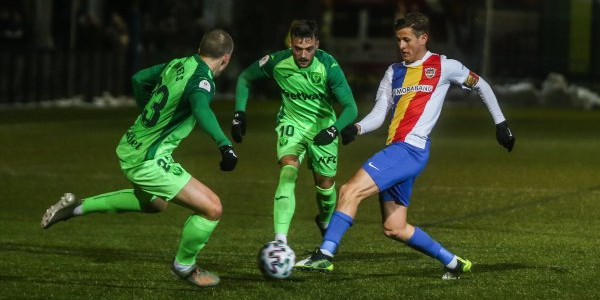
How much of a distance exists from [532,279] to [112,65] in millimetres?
22536

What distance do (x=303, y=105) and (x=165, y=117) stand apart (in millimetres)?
1997

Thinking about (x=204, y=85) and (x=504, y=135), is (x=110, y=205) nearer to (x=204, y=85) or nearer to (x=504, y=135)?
(x=204, y=85)

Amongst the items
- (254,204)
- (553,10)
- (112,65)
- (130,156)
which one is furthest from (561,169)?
(553,10)

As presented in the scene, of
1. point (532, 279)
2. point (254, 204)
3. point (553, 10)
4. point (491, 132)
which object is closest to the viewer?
point (532, 279)

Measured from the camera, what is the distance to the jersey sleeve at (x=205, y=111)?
8.50 metres

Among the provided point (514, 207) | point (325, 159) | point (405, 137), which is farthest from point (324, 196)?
point (514, 207)

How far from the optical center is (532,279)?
9312 millimetres

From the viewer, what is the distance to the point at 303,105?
35.0 feet

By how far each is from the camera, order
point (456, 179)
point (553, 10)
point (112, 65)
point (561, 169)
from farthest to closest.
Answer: point (553, 10) < point (112, 65) < point (561, 169) < point (456, 179)

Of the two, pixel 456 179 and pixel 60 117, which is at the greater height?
pixel 456 179

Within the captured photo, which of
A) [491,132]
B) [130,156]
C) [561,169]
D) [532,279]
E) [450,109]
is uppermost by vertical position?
[130,156]

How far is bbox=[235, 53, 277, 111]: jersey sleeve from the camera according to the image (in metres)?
10.8

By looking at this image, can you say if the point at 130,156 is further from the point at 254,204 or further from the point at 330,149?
the point at 254,204

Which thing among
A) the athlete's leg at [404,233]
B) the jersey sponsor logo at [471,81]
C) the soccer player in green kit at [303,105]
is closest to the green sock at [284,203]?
the soccer player in green kit at [303,105]
